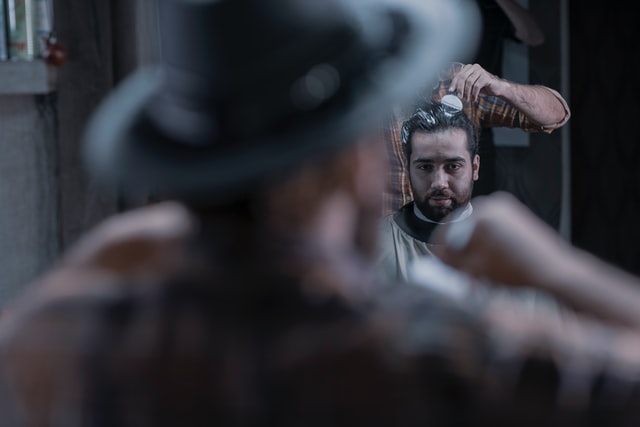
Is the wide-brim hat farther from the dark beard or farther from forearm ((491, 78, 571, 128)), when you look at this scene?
forearm ((491, 78, 571, 128))

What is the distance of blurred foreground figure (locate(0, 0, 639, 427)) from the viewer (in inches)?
36.3

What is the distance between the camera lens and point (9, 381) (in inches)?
38.7

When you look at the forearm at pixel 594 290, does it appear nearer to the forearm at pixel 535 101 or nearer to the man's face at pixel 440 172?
the man's face at pixel 440 172

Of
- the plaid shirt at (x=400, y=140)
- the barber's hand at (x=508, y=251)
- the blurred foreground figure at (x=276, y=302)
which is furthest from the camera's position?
the plaid shirt at (x=400, y=140)

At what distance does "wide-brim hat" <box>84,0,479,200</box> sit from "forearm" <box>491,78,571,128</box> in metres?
2.06

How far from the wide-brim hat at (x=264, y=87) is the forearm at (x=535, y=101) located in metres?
2.06

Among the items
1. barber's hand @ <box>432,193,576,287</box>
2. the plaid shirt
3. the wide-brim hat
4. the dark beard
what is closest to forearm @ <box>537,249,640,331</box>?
barber's hand @ <box>432,193,576,287</box>

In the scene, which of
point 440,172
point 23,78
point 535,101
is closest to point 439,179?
point 440,172

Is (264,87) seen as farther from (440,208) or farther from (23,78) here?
(23,78)

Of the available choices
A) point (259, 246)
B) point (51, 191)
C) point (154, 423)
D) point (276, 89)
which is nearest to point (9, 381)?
point (154, 423)

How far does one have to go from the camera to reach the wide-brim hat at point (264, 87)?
93cm

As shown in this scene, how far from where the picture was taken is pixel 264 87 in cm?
93

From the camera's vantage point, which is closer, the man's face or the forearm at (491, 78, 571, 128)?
the man's face

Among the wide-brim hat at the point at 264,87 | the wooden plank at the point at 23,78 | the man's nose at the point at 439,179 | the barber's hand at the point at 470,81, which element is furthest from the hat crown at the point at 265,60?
the wooden plank at the point at 23,78
